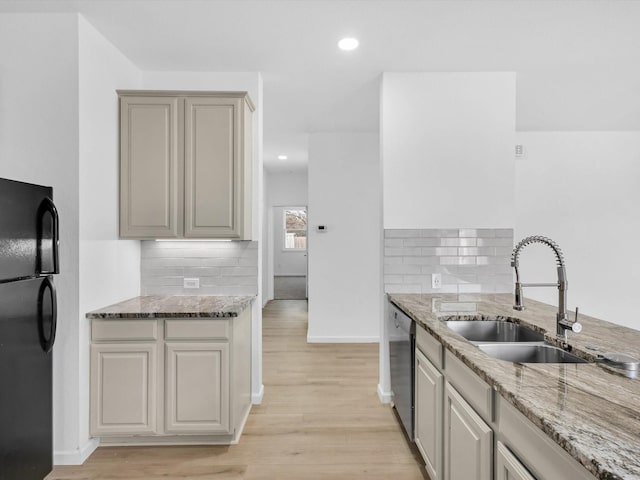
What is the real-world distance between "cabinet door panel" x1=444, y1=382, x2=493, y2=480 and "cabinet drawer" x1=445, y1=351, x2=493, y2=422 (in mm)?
38

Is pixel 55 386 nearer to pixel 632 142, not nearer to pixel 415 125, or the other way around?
pixel 415 125

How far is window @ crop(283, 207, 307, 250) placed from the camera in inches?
468

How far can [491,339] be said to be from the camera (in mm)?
2291

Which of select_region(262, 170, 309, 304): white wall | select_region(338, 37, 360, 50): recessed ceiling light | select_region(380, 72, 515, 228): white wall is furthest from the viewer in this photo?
select_region(262, 170, 309, 304): white wall

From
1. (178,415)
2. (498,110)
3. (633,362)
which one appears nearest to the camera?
(633,362)

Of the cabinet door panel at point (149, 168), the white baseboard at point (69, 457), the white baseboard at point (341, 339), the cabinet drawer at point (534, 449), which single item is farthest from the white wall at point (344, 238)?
the cabinet drawer at point (534, 449)

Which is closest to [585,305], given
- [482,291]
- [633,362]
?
[482,291]

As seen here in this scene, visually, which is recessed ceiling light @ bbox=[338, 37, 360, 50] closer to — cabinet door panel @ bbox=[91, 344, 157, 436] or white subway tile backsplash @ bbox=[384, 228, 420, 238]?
white subway tile backsplash @ bbox=[384, 228, 420, 238]

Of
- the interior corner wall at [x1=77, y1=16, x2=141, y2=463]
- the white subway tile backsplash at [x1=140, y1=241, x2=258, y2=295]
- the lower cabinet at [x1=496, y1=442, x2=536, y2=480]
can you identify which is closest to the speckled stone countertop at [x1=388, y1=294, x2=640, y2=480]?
the lower cabinet at [x1=496, y1=442, x2=536, y2=480]

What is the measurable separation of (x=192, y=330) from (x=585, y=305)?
15.4 feet

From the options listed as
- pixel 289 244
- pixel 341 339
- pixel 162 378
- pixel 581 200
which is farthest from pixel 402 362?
pixel 289 244

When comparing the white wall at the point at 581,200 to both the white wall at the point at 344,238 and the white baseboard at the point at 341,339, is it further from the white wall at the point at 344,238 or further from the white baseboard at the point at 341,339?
the white baseboard at the point at 341,339

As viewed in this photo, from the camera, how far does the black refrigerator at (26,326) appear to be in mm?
1783

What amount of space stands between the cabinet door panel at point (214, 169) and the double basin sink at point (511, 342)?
1.75 metres
